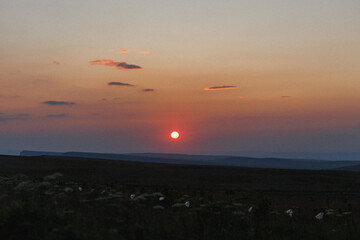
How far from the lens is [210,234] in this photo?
12273 mm

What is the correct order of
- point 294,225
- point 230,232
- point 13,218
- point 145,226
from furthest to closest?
point 294,225, point 230,232, point 145,226, point 13,218

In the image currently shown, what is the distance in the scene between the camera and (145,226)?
11.6 metres

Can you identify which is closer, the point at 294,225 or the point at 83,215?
→ the point at 83,215

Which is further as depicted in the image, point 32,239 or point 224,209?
point 224,209

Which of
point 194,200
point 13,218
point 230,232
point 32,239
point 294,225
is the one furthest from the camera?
point 194,200

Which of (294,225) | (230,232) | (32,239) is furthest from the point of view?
(294,225)

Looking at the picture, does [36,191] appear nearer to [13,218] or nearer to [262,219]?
[13,218]

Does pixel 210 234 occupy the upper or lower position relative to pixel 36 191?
lower

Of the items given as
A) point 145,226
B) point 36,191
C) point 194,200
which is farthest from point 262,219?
point 36,191

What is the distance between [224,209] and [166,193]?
2.90 m

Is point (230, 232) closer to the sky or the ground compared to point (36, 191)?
closer to the ground

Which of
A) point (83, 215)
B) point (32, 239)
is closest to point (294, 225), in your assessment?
point (83, 215)

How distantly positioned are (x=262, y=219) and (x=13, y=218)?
8649mm

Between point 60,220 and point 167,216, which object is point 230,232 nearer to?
point 167,216
